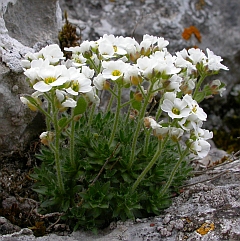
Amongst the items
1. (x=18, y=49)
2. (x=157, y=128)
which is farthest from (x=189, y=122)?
(x=18, y=49)

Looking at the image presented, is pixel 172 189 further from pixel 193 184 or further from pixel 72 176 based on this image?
pixel 72 176

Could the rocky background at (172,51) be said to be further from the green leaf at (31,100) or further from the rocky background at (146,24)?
the green leaf at (31,100)

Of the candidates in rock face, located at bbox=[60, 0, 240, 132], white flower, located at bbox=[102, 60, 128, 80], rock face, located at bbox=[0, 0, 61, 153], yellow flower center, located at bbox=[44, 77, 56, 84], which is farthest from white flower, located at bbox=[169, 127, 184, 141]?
rock face, located at bbox=[60, 0, 240, 132]

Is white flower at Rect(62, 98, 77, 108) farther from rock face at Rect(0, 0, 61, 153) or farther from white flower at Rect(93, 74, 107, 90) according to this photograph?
rock face at Rect(0, 0, 61, 153)

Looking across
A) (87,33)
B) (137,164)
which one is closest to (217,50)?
(87,33)

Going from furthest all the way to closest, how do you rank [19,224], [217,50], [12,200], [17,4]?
[217,50], [17,4], [12,200], [19,224]

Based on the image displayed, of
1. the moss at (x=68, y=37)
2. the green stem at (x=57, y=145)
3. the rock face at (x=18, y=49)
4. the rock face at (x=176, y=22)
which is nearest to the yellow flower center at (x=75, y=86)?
the green stem at (x=57, y=145)
